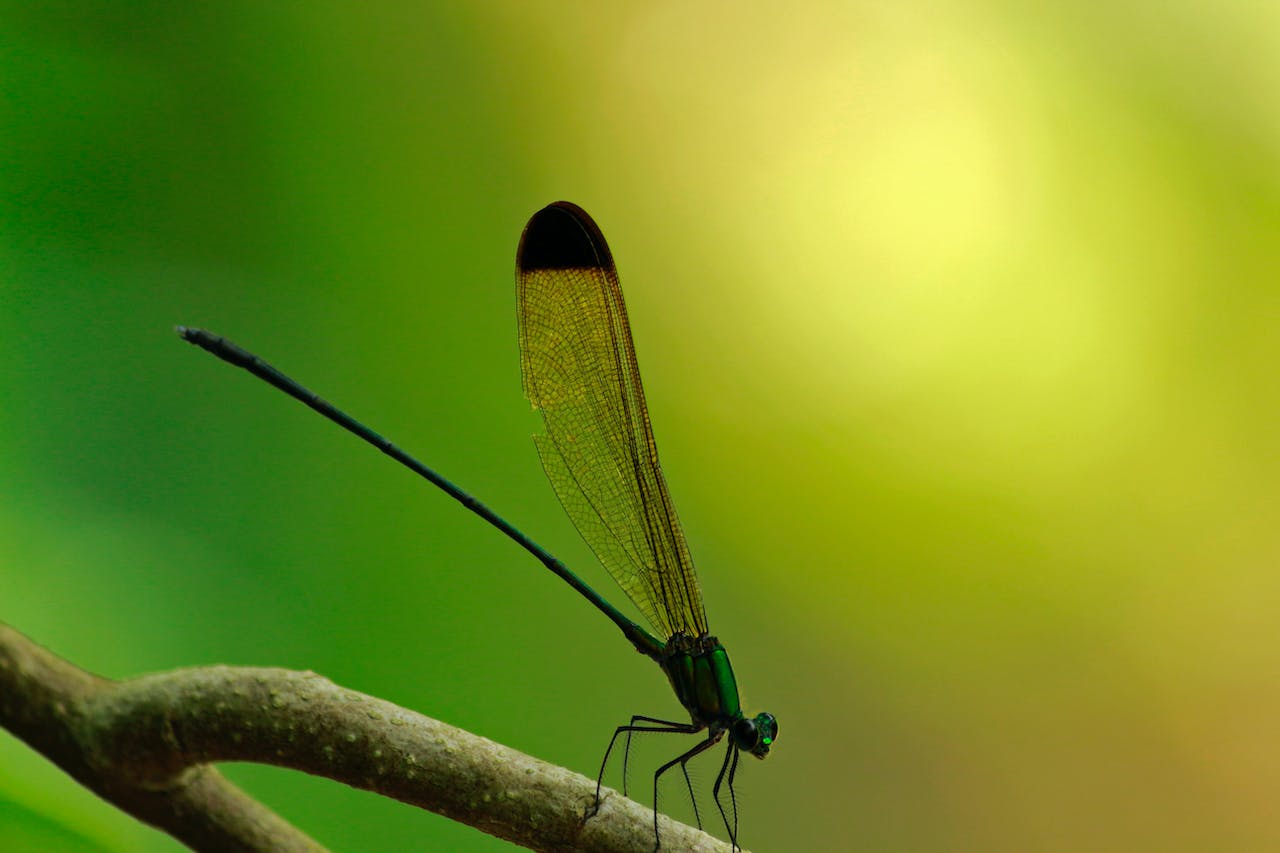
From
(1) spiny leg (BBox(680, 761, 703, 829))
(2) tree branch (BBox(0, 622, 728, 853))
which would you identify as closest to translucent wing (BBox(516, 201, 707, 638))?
(1) spiny leg (BBox(680, 761, 703, 829))

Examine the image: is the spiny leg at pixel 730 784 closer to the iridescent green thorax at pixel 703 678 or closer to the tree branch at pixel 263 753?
the iridescent green thorax at pixel 703 678

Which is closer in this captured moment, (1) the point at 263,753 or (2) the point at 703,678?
(1) the point at 263,753

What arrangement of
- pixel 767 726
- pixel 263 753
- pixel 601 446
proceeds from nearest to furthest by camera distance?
pixel 263 753, pixel 767 726, pixel 601 446

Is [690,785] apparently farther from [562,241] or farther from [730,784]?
[562,241]

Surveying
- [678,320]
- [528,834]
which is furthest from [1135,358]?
[528,834]

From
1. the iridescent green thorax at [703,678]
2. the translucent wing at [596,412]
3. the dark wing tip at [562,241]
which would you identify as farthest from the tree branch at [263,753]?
the dark wing tip at [562,241]

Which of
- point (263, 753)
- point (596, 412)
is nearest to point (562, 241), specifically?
point (596, 412)
